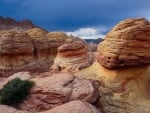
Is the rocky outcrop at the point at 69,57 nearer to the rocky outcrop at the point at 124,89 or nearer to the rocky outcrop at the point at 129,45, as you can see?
the rocky outcrop at the point at 124,89

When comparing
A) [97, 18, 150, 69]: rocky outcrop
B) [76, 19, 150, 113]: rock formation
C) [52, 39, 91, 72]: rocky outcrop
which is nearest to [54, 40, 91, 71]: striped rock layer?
[52, 39, 91, 72]: rocky outcrop

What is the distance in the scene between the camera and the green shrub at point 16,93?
52.7 ft

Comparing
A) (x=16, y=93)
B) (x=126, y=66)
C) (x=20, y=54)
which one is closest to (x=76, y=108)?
(x=16, y=93)

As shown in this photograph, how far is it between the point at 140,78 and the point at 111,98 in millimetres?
1910

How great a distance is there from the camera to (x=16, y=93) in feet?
53.0

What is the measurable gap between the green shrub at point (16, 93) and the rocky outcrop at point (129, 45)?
13.5ft

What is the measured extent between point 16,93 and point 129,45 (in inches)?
219

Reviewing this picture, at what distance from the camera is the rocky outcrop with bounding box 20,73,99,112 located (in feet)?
50.7

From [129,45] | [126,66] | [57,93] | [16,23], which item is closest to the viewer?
[57,93]

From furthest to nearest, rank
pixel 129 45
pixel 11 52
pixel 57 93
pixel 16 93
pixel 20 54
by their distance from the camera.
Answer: pixel 20 54 < pixel 11 52 < pixel 129 45 < pixel 16 93 < pixel 57 93

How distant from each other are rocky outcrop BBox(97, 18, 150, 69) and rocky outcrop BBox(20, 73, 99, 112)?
2.26 m

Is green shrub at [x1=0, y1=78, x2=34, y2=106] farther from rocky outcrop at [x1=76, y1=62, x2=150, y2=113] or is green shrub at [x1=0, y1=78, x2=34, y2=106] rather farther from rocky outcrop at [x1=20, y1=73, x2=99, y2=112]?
rocky outcrop at [x1=76, y1=62, x2=150, y2=113]

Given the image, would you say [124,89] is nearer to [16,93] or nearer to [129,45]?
[129,45]

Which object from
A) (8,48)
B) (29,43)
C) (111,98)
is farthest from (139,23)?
(29,43)
